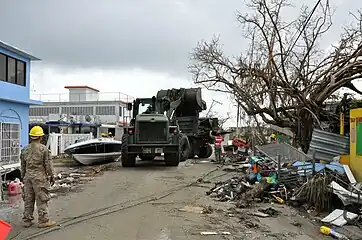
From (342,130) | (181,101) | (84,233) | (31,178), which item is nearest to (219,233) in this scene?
(84,233)

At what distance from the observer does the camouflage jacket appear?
309 inches

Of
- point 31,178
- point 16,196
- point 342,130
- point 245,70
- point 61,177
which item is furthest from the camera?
point 245,70

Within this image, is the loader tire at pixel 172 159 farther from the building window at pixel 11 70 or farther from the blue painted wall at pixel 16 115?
the building window at pixel 11 70

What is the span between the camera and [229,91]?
1959 cm

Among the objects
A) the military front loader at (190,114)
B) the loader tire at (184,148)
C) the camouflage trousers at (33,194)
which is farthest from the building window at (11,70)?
the camouflage trousers at (33,194)

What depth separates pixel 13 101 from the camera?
51.1ft

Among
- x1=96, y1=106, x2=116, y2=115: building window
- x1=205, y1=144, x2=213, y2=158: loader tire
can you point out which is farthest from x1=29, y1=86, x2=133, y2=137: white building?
x1=205, y1=144, x2=213, y2=158: loader tire

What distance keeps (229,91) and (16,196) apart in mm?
11083

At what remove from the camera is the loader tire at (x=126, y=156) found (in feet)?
58.0

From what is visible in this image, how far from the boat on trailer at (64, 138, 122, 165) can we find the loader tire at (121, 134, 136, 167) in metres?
2.18

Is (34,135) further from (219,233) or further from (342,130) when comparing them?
(342,130)

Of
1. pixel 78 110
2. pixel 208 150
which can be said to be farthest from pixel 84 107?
pixel 208 150

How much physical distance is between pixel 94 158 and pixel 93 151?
42 centimetres

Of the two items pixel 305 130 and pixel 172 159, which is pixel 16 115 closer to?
pixel 172 159
